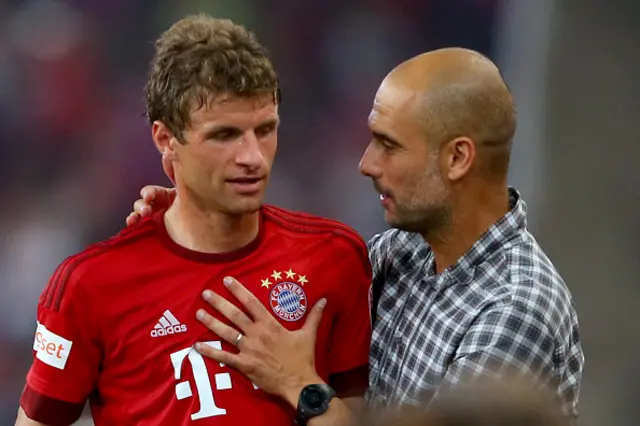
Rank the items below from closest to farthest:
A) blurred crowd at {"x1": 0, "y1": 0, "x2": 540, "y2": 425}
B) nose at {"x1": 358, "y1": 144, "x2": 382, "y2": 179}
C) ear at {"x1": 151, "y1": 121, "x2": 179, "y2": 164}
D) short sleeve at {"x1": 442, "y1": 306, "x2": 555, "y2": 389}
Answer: short sleeve at {"x1": 442, "y1": 306, "x2": 555, "y2": 389}, ear at {"x1": 151, "y1": 121, "x2": 179, "y2": 164}, nose at {"x1": 358, "y1": 144, "x2": 382, "y2": 179}, blurred crowd at {"x1": 0, "y1": 0, "x2": 540, "y2": 425}

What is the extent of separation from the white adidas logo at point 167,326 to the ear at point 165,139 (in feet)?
0.90

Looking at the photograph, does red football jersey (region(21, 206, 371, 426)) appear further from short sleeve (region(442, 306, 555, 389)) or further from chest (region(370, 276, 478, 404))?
short sleeve (region(442, 306, 555, 389))

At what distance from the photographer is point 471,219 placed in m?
1.77

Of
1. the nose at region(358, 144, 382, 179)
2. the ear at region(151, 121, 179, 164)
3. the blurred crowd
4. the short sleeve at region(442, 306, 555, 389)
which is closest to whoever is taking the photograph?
the short sleeve at region(442, 306, 555, 389)

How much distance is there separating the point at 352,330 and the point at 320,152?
1786mm

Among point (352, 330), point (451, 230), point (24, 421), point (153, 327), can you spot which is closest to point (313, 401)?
point (352, 330)

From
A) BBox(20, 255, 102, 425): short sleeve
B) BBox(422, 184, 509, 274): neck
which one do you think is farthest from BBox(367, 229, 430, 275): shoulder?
BBox(20, 255, 102, 425): short sleeve

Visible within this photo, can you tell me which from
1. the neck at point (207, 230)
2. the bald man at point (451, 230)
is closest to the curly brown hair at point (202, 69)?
the neck at point (207, 230)

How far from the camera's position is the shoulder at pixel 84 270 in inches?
64.3

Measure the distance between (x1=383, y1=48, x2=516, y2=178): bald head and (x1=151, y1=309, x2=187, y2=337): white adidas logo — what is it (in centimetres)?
55

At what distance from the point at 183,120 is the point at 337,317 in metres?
0.45

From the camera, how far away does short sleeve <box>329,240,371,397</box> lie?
5.81 ft

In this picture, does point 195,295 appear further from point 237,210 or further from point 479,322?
point 479,322

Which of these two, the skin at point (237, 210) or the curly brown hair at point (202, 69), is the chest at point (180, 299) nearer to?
the skin at point (237, 210)
